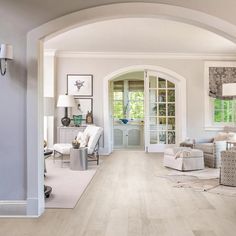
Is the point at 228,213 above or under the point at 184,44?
under

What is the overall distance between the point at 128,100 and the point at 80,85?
9.96 feet

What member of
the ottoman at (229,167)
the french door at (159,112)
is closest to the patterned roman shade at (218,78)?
the french door at (159,112)

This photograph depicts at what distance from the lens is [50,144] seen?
8.13m

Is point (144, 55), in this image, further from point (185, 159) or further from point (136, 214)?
point (136, 214)

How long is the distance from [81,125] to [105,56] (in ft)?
6.56

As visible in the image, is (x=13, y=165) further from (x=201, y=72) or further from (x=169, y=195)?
(x=201, y=72)

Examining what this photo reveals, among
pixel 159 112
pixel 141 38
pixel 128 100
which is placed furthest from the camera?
pixel 128 100

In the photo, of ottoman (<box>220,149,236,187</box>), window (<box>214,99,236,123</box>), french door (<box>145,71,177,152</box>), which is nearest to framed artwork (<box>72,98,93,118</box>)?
french door (<box>145,71,177,152</box>)

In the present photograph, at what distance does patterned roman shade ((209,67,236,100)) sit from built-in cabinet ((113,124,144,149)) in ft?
9.54

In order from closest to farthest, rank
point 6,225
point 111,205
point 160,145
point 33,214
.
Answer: point 6,225 → point 33,214 → point 111,205 → point 160,145

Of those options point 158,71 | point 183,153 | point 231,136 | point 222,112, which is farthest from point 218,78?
point 183,153

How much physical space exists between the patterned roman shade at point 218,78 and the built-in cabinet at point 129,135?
9.54 feet

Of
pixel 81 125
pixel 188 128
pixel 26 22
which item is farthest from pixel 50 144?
pixel 26 22

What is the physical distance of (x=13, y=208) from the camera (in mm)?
3453
